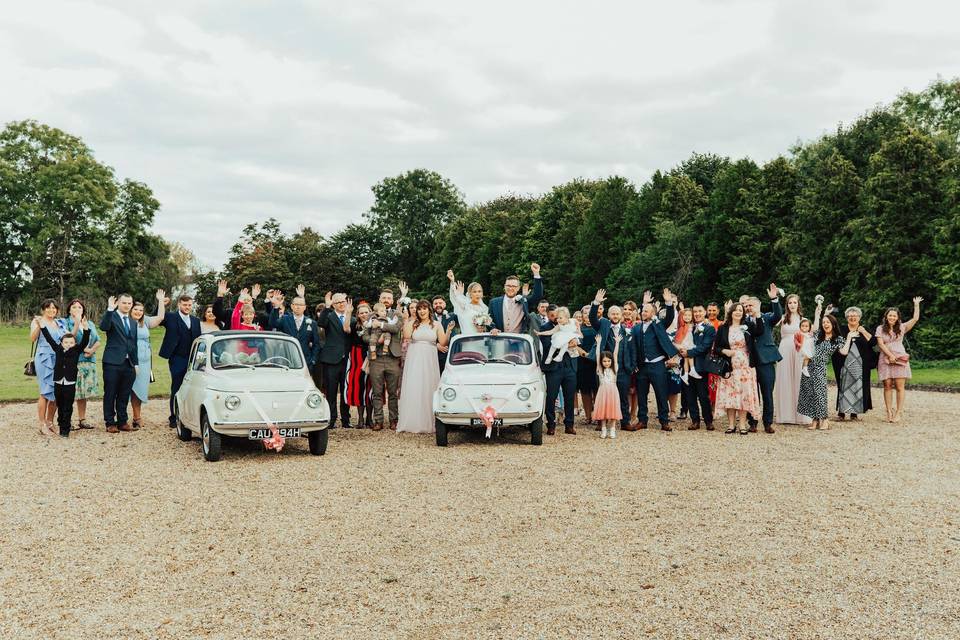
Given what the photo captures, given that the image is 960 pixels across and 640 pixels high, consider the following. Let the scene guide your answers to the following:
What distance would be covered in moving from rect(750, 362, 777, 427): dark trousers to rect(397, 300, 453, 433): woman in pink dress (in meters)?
5.28

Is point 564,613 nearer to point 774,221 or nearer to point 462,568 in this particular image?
point 462,568

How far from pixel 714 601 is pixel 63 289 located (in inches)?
2734

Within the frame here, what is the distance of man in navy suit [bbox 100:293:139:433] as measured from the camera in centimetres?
1295

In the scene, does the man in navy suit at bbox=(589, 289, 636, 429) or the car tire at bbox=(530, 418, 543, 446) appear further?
the man in navy suit at bbox=(589, 289, 636, 429)

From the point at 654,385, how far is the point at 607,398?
1.36 meters

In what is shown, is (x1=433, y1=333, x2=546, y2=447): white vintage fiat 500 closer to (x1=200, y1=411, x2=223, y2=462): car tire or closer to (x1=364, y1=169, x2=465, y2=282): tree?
(x1=200, y1=411, x2=223, y2=462): car tire

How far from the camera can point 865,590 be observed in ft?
18.0

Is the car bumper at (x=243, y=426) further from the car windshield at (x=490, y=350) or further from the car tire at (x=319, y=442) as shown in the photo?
the car windshield at (x=490, y=350)

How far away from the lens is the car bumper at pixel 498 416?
11.7 meters

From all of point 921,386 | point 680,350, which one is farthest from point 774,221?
point 680,350

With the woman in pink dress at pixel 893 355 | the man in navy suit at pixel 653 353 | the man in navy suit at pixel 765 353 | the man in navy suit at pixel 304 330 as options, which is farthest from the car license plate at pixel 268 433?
the woman in pink dress at pixel 893 355

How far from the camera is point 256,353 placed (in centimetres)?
1155

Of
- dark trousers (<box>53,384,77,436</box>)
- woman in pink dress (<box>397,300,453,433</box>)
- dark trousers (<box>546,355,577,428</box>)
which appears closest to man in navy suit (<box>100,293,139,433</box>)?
dark trousers (<box>53,384,77,436</box>)

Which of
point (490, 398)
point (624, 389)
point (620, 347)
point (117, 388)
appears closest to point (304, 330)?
point (117, 388)
